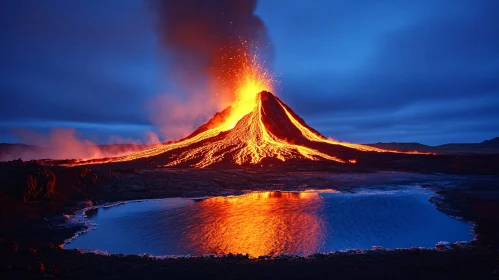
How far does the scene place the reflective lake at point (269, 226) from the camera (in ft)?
45.9

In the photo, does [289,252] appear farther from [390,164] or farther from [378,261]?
[390,164]

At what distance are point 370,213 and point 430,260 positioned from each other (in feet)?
30.7

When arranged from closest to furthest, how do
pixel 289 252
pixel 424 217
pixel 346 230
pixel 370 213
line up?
pixel 289 252
pixel 346 230
pixel 424 217
pixel 370 213

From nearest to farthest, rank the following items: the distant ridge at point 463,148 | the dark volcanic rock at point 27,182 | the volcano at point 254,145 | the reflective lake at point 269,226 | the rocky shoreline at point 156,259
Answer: the rocky shoreline at point 156,259, the reflective lake at point 269,226, the dark volcanic rock at point 27,182, the volcano at point 254,145, the distant ridge at point 463,148

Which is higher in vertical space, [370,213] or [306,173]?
[306,173]

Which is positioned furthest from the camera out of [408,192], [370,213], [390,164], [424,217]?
[390,164]

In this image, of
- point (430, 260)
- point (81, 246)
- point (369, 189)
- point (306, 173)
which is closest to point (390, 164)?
point (306, 173)

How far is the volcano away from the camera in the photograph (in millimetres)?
48281

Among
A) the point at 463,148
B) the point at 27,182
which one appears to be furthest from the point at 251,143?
the point at 463,148

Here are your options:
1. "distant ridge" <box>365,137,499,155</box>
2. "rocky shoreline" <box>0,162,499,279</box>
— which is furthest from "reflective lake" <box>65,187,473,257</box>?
"distant ridge" <box>365,137,499,155</box>

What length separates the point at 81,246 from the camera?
544 inches

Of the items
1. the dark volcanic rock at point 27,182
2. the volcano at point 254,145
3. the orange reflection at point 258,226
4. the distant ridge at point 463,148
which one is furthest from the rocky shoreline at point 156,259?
the distant ridge at point 463,148

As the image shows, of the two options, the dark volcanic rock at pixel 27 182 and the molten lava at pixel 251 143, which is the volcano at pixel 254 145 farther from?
the dark volcanic rock at pixel 27 182

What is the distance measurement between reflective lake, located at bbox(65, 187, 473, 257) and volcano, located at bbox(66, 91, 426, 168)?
2214 cm
